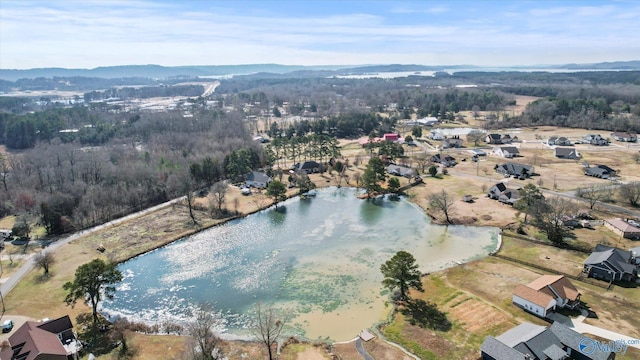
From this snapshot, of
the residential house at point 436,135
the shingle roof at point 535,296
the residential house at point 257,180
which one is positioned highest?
the residential house at point 436,135

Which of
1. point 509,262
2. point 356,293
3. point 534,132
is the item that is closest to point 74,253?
point 356,293

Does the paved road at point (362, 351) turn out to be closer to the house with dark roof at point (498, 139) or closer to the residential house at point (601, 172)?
the residential house at point (601, 172)

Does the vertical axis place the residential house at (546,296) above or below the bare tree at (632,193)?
below

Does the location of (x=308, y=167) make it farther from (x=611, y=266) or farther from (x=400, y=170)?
(x=611, y=266)

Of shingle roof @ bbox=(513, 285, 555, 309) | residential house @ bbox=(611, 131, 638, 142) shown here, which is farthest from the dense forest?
shingle roof @ bbox=(513, 285, 555, 309)

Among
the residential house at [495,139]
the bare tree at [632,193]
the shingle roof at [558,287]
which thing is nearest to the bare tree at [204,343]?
the shingle roof at [558,287]
